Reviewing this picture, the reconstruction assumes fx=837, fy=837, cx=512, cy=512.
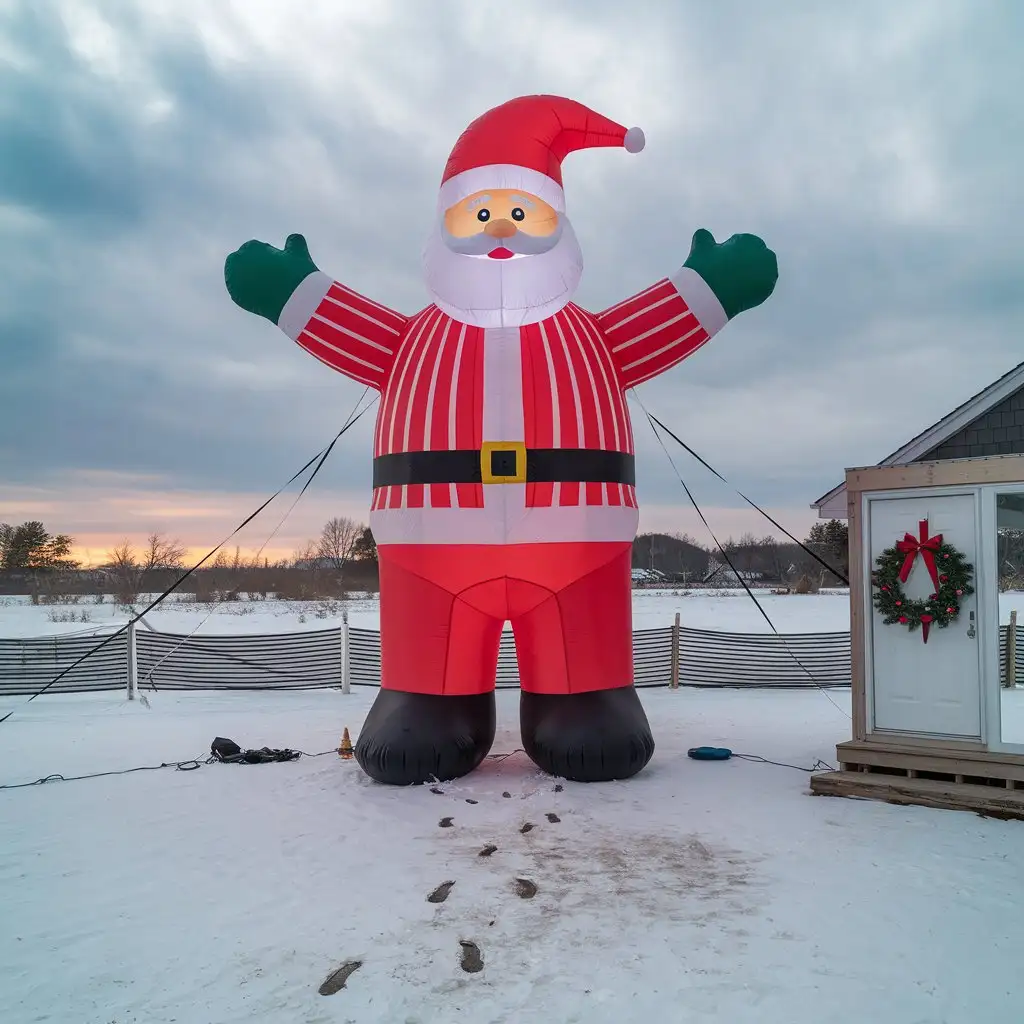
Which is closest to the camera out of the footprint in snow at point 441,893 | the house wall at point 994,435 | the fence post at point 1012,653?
the footprint in snow at point 441,893

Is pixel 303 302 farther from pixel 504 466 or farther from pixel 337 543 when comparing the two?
pixel 337 543

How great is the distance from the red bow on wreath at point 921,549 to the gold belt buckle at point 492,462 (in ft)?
8.84

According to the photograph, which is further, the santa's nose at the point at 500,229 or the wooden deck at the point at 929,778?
the santa's nose at the point at 500,229

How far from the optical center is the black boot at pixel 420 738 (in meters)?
5.62

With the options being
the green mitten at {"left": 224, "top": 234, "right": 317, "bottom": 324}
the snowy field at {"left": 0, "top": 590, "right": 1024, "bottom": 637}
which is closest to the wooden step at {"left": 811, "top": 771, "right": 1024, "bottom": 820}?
the green mitten at {"left": 224, "top": 234, "right": 317, "bottom": 324}

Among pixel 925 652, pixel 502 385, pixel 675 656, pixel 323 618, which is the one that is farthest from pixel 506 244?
pixel 323 618

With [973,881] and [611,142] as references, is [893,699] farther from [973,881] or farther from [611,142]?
[611,142]

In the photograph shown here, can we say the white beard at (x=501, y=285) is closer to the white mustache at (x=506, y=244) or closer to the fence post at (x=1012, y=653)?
the white mustache at (x=506, y=244)

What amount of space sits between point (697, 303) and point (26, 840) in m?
5.59

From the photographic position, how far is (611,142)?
629 cm

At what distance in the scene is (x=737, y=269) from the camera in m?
6.18

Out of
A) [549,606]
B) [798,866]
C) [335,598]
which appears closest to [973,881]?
[798,866]

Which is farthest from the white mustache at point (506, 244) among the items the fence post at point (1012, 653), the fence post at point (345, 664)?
→ the fence post at point (1012, 653)

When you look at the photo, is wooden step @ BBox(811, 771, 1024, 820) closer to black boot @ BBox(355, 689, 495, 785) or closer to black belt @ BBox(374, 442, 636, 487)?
black boot @ BBox(355, 689, 495, 785)
